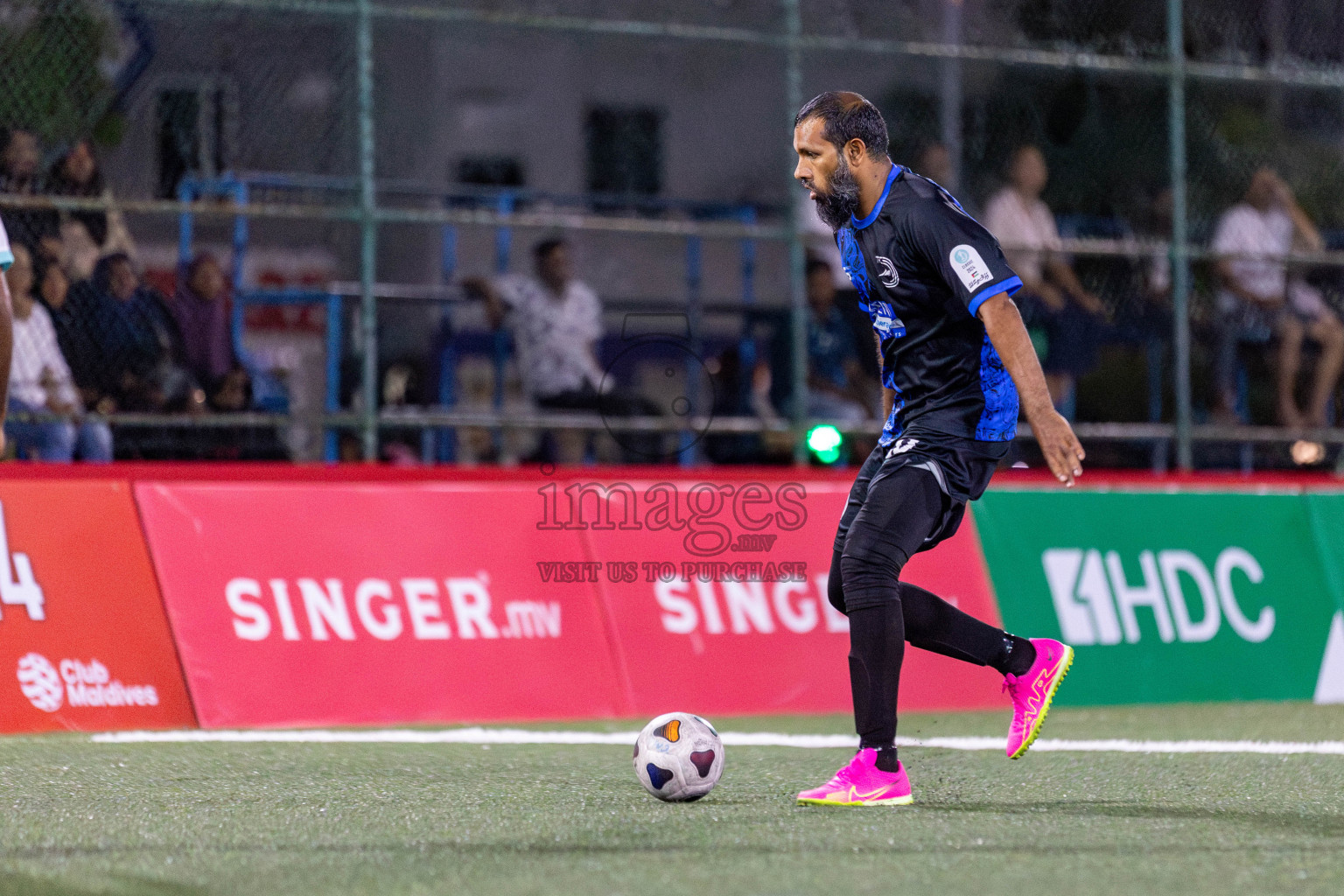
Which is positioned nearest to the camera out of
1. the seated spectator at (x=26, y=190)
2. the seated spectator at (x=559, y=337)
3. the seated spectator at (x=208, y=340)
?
the seated spectator at (x=26, y=190)

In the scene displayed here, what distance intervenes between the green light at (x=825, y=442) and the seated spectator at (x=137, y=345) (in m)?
3.17

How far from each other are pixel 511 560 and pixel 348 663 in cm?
91

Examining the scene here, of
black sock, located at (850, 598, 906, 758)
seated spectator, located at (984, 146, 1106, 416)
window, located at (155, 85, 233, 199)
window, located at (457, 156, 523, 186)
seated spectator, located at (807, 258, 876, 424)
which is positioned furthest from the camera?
window, located at (457, 156, 523, 186)

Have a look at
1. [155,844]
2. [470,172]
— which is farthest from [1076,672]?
[470,172]

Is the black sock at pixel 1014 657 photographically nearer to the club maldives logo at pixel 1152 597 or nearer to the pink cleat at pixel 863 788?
the pink cleat at pixel 863 788

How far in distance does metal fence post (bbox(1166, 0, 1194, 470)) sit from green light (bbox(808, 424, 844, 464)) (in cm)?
203

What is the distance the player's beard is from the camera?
511cm

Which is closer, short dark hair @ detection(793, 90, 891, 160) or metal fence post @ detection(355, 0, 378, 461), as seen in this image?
short dark hair @ detection(793, 90, 891, 160)

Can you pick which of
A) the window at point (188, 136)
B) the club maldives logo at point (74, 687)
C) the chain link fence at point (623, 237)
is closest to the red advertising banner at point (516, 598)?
the club maldives logo at point (74, 687)

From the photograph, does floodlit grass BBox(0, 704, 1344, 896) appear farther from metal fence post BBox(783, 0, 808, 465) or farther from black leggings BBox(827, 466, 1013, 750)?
metal fence post BBox(783, 0, 808, 465)

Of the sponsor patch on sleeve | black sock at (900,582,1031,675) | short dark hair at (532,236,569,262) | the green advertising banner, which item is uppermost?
the sponsor patch on sleeve

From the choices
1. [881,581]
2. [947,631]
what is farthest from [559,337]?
[881,581]

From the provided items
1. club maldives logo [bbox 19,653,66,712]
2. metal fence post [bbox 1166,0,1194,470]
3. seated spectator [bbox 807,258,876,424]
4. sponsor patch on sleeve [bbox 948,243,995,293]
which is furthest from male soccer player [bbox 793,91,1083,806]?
metal fence post [bbox 1166,0,1194,470]

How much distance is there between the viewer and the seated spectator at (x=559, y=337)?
936cm
